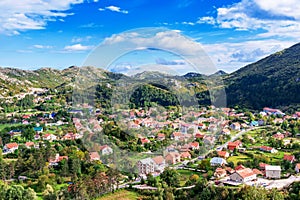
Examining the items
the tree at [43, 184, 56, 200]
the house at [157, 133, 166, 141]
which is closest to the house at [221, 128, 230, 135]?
the house at [157, 133, 166, 141]

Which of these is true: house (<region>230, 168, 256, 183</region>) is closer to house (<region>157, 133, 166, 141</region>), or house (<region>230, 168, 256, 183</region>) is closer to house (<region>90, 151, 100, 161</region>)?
house (<region>157, 133, 166, 141</region>)

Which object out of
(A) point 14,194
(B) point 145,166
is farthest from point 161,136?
(A) point 14,194

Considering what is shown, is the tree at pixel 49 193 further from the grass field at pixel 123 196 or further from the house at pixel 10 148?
the house at pixel 10 148

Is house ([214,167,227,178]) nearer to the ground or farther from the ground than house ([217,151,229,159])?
nearer to the ground

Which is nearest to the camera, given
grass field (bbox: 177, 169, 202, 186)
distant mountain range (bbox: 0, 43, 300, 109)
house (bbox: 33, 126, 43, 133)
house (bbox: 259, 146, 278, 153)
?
grass field (bbox: 177, 169, 202, 186)

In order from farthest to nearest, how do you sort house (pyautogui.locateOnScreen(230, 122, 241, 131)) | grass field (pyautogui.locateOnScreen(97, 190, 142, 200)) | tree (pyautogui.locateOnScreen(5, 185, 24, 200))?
1. house (pyautogui.locateOnScreen(230, 122, 241, 131))
2. grass field (pyautogui.locateOnScreen(97, 190, 142, 200))
3. tree (pyautogui.locateOnScreen(5, 185, 24, 200))

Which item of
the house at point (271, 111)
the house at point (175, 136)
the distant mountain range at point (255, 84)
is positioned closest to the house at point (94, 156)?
the house at point (175, 136)
